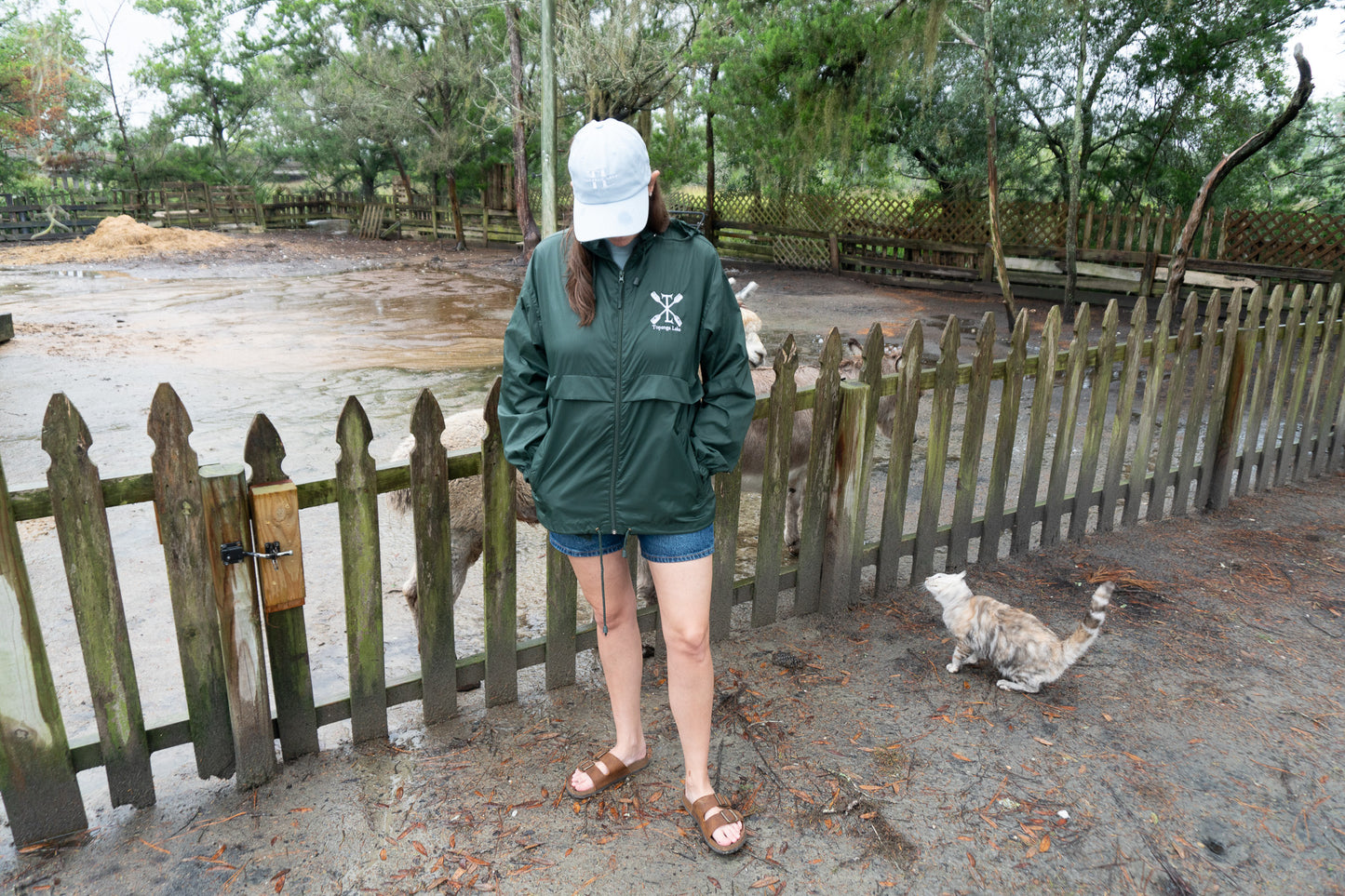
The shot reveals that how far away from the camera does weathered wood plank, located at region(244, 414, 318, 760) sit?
282 cm

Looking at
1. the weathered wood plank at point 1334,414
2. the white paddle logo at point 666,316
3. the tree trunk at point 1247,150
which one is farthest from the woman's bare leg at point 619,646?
the tree trunk at point 1247,150

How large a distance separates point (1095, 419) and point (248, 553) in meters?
4.38

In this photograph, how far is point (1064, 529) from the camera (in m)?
5.39

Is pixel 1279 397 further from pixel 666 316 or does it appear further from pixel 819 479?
pixel 666 316

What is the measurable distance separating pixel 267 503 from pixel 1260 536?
18.2ft

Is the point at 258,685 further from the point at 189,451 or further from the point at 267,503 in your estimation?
the point at 189,451

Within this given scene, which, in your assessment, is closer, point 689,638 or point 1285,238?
point 689,638

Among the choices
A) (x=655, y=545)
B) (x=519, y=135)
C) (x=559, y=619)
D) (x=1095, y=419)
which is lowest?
(x=559, y=619)

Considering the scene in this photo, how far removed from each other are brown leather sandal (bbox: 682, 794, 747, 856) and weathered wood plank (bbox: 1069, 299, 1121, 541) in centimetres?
322

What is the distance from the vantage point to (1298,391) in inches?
237

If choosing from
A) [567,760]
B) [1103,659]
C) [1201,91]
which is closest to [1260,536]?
[1103,659]

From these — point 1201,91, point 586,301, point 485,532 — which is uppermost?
point 1201,91

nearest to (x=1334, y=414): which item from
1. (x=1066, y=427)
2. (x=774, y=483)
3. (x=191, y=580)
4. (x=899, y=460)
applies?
(x=1066, y=427)

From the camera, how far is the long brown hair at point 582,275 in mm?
2451
